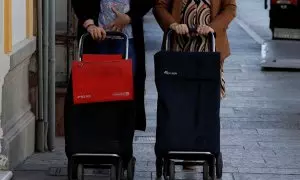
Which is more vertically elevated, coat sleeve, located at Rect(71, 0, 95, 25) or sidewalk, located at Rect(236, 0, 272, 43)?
coat sleeve, located at Rect(71, 0, 95, 25)

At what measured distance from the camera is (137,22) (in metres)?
6.50

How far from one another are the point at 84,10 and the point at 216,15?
105cm

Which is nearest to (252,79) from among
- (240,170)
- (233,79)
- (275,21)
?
(233,79)

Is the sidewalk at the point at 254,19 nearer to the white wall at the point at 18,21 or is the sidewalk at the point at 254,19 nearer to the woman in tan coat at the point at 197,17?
the white wall at the point at 18,21

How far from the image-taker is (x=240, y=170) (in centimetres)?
700

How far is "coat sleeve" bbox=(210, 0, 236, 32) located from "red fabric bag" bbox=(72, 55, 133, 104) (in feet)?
2.80

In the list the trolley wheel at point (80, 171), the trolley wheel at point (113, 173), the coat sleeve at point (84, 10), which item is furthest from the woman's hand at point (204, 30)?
the trolley wheel at point (80, 171)

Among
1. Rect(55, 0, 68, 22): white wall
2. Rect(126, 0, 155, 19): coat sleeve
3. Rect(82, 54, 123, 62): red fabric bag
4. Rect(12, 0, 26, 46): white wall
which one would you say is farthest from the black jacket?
Rect(55, 0, 68, 22): white wall

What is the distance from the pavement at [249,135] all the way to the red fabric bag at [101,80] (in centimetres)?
96

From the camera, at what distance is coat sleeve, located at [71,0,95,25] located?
6418mm

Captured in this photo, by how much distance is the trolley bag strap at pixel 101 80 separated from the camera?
598 centimetres

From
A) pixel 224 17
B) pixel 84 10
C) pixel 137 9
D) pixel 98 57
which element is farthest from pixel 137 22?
pixel 224 17

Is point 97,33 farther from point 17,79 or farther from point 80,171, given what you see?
point 17,79

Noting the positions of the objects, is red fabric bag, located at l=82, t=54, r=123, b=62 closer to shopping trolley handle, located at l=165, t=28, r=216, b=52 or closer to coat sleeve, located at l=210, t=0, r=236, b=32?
shopping trolley handle, located at l=165, t=28, r=216, b=52
